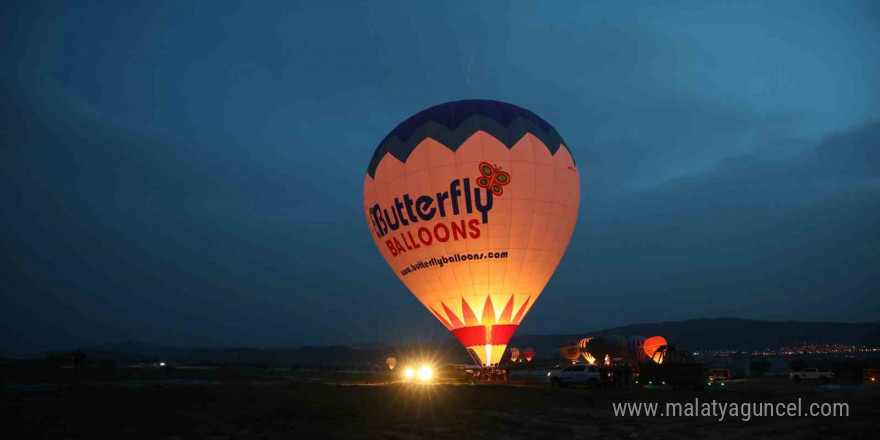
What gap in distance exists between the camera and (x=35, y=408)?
1728 cm

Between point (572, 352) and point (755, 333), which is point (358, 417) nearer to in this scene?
point (572, 352)

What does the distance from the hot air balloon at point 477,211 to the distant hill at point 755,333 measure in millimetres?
139582

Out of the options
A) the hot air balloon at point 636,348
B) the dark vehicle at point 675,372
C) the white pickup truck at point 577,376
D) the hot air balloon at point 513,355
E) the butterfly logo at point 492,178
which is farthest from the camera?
the hot air balloon at point 513,355

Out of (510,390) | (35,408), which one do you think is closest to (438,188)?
(510,390)

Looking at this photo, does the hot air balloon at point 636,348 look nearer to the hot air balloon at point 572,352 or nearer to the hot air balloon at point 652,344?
the hot air balloon at point 652,344

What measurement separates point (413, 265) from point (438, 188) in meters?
5.27

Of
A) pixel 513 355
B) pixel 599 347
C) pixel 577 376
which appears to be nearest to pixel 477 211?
pixel 577 376

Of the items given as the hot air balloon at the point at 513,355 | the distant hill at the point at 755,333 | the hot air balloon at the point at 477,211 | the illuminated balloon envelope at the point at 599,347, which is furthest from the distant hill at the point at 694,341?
the hot air balloon at the point at 477,211

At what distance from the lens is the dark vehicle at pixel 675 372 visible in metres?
31.4

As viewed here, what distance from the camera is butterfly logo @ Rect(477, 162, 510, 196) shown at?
34.5 m

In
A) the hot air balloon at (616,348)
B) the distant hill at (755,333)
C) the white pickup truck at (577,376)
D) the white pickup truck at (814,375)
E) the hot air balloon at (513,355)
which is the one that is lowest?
the white pickup truck at (577,376)

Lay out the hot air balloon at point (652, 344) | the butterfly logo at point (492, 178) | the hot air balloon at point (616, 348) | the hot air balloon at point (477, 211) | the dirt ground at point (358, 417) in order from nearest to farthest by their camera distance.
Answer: the dirt ground at point (358, 417)
the butterfly logo at point (492, 178)
the hot air balloon at point (477, 211)
the hot air balloon at point (616, 348)
the hot air balloon at point (652, 344)

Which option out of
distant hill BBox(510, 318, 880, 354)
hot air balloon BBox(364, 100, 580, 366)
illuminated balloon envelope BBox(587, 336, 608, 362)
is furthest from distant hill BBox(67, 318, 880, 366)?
hot air balloon BBox(364, 100, 580, 366)

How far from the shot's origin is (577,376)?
3294 centimetres
